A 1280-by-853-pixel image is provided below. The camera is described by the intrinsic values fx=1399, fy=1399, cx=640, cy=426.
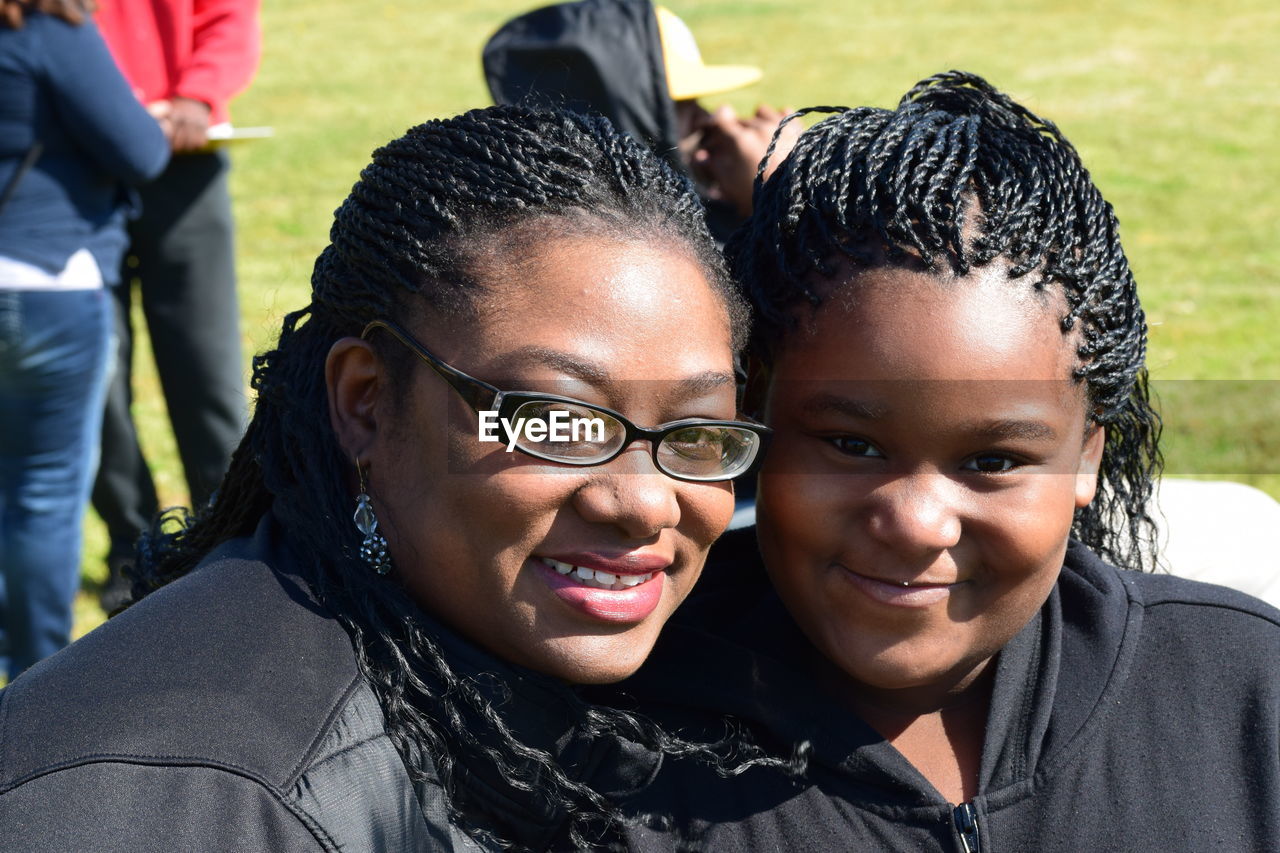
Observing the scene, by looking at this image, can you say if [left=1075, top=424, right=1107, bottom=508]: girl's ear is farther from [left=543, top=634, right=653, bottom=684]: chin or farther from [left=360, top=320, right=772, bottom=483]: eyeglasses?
[left=543, top=634, right=653, bottom=684]: chin

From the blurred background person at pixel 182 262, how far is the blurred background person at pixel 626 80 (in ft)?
4.02

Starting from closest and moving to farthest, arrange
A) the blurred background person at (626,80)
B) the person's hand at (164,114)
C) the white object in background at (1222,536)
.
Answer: the white object in background at (1222,536) → the blurred background person at (626,80) → the person's hand at (164,114)

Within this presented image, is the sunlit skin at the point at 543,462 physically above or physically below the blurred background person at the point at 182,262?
above

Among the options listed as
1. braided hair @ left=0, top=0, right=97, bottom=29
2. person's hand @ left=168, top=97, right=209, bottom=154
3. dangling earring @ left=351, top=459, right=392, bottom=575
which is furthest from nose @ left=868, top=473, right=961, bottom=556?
person's hand @ left=168, top=97, right=209, bottom=154

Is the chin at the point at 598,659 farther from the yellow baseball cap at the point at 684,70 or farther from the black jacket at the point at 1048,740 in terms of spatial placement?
the yellow baseball cap at the point at 684,70

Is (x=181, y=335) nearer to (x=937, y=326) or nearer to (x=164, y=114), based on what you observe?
(x=164, y=114)

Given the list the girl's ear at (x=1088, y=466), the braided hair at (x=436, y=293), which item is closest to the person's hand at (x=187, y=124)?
the braided hair at (x=436, y=293)

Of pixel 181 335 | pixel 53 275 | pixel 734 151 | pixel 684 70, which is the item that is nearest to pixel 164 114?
pixel 181 335

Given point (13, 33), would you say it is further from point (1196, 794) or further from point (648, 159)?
point (1196, 794)

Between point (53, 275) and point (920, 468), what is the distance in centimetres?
284

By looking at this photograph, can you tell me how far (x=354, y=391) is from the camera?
1876 mm

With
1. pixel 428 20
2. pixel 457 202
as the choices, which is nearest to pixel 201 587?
pixel 457 202

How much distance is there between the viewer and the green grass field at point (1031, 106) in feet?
23.5

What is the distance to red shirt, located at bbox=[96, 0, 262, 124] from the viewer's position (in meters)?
4.93
